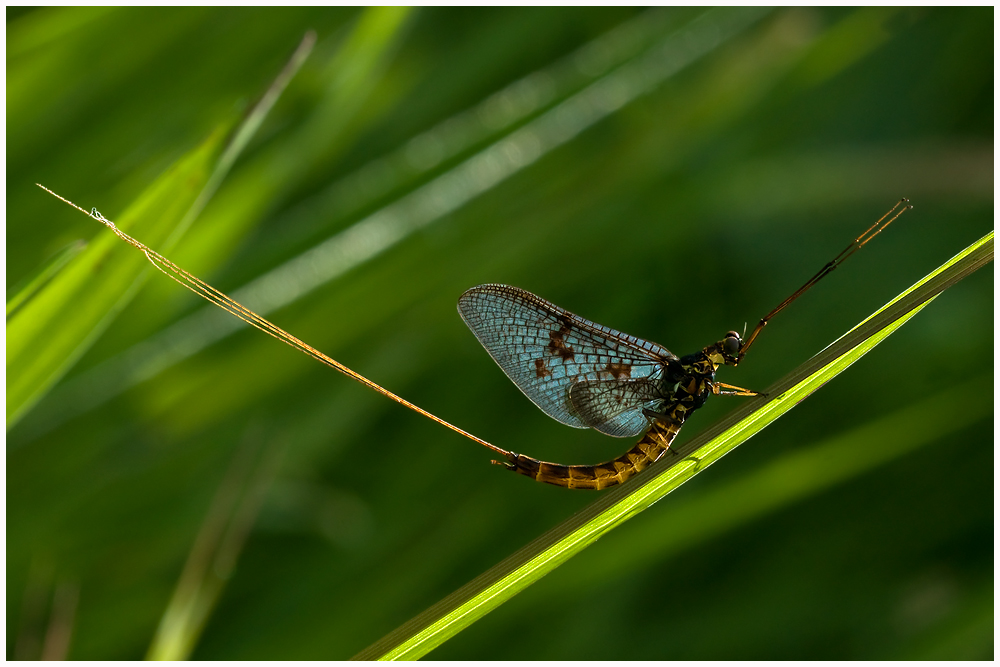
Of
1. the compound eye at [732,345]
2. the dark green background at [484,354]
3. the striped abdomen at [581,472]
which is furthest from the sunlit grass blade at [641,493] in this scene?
the dark green background at [484,354]

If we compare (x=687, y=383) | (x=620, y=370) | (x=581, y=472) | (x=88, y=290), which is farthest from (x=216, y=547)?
(x=687, y=383)

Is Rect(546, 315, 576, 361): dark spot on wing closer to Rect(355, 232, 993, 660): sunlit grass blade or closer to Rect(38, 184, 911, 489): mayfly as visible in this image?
Rect(38, 184, 911, 489): mayfly

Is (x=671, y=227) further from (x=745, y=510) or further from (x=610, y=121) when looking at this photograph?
(x=745, y=510)

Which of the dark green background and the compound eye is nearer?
the compound eye

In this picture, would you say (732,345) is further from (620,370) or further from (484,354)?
(484,354)

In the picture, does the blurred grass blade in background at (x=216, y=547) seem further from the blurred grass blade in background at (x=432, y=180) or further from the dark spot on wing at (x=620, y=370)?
the dark spot on wing at (x=620, y=370)

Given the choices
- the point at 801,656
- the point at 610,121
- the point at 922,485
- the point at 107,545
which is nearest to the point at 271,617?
the point at 107,545

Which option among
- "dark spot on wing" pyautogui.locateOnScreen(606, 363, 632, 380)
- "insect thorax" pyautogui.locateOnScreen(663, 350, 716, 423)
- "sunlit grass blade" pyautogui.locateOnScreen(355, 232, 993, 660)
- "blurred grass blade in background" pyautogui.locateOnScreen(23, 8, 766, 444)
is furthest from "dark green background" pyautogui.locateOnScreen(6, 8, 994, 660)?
"sunlit grass blade" pyautogui.locateOnScreen(355, 232, 993, 660)

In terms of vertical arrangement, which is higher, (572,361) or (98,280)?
(98,280)
